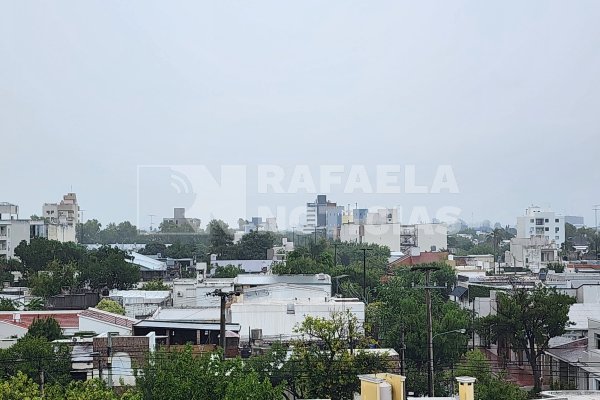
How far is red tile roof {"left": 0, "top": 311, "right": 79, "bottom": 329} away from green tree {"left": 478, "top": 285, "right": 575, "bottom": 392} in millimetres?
11882

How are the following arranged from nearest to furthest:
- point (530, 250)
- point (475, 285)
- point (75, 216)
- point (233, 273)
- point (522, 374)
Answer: point (522, 374) < point (475, 285) < point (233, 273) < point (530, 250) < point (75, 216)

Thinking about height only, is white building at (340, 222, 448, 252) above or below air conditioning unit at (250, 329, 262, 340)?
above

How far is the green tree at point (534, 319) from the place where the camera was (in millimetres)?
21141

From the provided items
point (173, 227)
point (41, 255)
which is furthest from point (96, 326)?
point (173, 227)

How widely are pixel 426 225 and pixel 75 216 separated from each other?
33860 mm

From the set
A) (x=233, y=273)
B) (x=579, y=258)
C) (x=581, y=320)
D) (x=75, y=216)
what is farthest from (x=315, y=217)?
(x=581, y=320)

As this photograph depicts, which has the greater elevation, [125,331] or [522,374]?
[125,331]

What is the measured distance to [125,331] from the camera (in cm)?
2117

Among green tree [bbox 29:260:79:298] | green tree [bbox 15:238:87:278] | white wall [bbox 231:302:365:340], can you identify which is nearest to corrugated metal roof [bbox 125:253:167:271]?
green tree [bbox 15:238:87:278]

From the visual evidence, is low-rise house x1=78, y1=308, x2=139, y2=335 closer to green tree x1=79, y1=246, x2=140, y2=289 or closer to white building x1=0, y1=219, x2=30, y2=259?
green tree x1=79, y1=246, x2=140, y2=289

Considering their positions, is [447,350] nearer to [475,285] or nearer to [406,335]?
[406,335]

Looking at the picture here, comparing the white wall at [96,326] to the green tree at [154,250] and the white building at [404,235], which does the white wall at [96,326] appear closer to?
the green tree at [154,250]

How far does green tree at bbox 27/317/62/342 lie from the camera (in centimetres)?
2030

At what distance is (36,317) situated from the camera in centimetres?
2358
